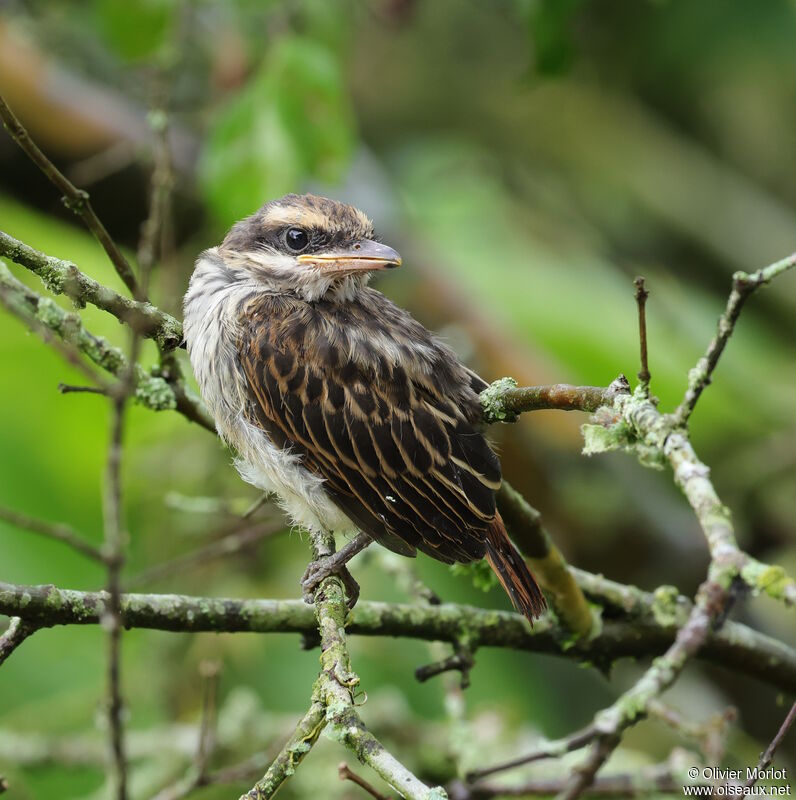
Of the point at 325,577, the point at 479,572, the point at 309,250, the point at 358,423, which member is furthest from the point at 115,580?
the point at 309,250

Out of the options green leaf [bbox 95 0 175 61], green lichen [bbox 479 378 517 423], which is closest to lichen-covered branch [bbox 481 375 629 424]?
green lichen [bbox 479 378 517 423]

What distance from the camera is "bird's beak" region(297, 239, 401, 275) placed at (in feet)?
11.7

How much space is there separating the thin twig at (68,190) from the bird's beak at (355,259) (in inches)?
34.3

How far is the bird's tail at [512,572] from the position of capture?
9.91 ft

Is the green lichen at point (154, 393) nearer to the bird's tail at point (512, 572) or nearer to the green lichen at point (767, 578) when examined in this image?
the bird's tail at point (512, 572)

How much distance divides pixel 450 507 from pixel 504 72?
558 centimetres

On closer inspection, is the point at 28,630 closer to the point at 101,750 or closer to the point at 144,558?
the point at 101,750

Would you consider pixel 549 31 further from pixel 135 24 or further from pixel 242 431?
pixel 135 24

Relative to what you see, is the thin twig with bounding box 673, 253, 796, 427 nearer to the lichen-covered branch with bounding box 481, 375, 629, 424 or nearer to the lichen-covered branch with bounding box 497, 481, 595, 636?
the lichen-covered branch with bounding box 481, 375, 629, 424

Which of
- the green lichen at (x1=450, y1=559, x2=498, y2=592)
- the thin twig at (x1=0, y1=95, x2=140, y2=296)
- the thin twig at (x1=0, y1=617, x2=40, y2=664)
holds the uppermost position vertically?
the thin twig at (x1=0, y1=95, x2=140, y2=296)

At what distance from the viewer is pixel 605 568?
19.0 ft

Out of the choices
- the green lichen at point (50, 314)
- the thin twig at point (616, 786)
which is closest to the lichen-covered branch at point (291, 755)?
the green lichen at point (50, 314)

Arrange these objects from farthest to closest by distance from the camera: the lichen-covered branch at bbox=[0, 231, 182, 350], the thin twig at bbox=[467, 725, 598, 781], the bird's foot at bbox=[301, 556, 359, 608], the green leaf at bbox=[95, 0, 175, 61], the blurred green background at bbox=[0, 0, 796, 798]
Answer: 1. the green leaf at bbox=[95, 0, 175, 61]
2. the blurred green background at bbox=[0, 0, 796, 798]
3. the bird's foot at bbox=[301, 556, 359, 608]
4. the lichen-covered branch at bbox=[0, 231, 182, 350]
5. the thin twig at bbox=[467, 725, 598, 781]

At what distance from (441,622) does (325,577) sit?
368mm
